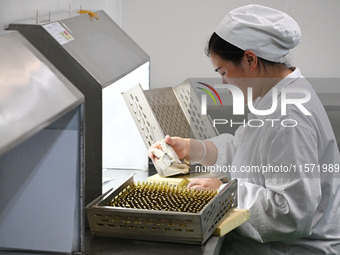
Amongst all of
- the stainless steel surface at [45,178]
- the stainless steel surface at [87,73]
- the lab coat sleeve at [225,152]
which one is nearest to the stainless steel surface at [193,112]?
the lab coat sleeve at [225,152]

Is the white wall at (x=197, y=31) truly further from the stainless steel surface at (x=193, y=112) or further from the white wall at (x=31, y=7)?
the stainless steel surface at (x=193, y=112)

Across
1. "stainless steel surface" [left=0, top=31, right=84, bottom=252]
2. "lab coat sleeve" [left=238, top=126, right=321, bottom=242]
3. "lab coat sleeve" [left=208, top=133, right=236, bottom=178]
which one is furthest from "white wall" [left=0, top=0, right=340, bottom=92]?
"stainless steel surface" [left=0, top=31, right=84, bottom=252]

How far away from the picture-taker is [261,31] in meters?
1.77

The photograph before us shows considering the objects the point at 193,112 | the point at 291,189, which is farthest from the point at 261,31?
the point at 193,112

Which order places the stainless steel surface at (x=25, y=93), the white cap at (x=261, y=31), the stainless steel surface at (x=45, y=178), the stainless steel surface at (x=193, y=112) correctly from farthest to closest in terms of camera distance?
1. the stainless steel surface at (x=193, y=112)
2. the white cap at (x=261, y=31)
3. the stainless steel surface at (x=45, y=178)
4. the stainless steel surface at (x=25, y=93)

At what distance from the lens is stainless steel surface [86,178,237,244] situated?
55.0 inches

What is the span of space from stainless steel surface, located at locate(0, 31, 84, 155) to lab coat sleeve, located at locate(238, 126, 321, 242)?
737 millimetres

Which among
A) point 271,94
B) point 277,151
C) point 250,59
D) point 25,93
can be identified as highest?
point 25,93

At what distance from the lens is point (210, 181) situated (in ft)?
6.25

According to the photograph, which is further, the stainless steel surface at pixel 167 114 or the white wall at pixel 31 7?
the stainless steel surface at pixel 167 114

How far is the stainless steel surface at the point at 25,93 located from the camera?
32.4 inches

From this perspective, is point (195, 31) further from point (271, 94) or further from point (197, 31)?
point (271, 94)

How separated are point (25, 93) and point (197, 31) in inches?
91.1

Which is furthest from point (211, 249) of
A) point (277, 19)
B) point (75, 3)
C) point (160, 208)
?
point (75, 3)
